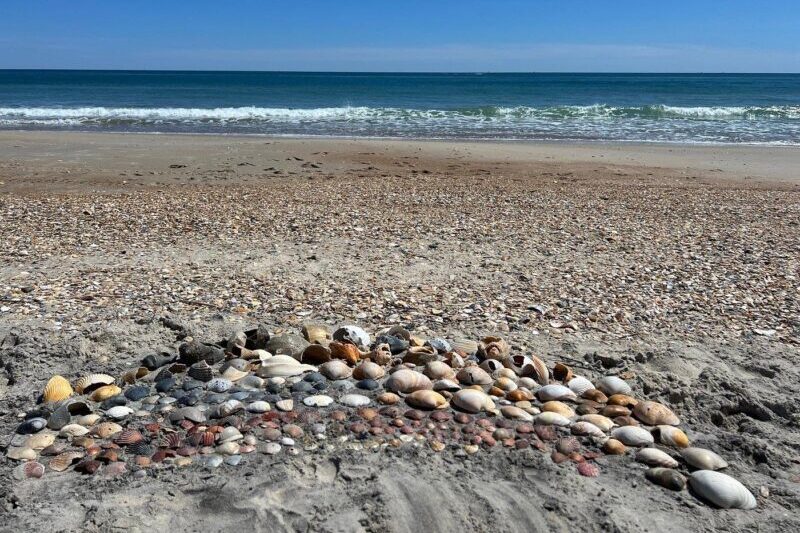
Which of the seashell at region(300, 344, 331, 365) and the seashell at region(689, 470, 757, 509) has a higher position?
the seashell at region(300, 344, 331, 365)

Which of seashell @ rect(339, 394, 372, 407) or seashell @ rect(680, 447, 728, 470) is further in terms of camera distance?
seashell @ rect(339, 394, 372, 407)

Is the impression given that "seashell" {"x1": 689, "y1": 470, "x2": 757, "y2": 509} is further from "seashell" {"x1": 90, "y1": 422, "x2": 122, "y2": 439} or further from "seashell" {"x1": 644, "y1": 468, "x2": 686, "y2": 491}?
"seashell" {"x1": 90, "y1": 422, "x2": 122, "y2": 439}

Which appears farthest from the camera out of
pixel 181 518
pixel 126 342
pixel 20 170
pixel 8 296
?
pixel 20 170

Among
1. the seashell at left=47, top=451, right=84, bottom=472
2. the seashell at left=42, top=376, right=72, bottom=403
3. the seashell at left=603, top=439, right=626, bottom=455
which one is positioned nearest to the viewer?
the seashell at left=47, top=451, right=84, bottom=472

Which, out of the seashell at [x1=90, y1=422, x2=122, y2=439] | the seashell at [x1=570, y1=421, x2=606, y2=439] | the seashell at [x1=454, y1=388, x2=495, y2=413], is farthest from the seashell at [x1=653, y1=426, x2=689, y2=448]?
the seashell at [x1=90, y1=422, x2=122, y2=439]

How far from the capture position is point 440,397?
298 centimetres

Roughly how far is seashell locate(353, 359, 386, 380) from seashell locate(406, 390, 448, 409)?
265 millimetres

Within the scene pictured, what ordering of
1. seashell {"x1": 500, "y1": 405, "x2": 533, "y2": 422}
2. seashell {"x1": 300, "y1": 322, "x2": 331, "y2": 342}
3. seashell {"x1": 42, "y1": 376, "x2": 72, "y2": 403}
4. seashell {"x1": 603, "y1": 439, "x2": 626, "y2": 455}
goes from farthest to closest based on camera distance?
1. seashell {"x1": 300, "y1": 322, "x2": 331, "y2": 342}
2. seashell {"x1": 42, "y1": 376, "x2": 72, "y2": 403}
3. seashell {"x1": 500, "y1": 405, "x2": 533, "y2": 422}
4. seashell {"x1": 603, "y1": 439, "x2": 626, "y2": 455}

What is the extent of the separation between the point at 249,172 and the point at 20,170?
3552mm

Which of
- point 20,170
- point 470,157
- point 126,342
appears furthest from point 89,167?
point 126,342

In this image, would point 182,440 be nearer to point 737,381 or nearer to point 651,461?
point 651,461

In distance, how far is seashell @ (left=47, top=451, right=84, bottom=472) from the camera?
246 cm

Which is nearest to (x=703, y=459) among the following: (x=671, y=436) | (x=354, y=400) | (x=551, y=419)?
(x=671, y=436)

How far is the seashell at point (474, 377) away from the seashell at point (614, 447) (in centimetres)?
67
